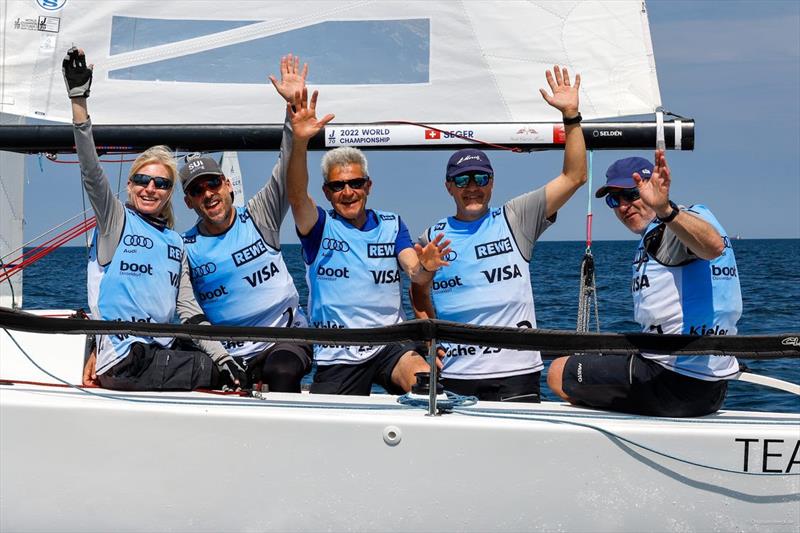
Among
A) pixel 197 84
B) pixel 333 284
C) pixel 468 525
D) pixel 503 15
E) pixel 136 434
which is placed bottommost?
pixel 468 525

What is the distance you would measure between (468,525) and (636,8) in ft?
7.97

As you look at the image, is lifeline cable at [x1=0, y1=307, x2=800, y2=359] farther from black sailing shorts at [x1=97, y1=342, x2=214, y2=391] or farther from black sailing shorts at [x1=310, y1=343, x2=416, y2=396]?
black sailing shorts at [x1=310, y1=343, x2=416, y2=396]

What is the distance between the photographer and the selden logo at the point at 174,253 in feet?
11.9

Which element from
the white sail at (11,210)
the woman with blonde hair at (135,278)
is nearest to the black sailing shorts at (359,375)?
the woman with blonde hair at (135,278)

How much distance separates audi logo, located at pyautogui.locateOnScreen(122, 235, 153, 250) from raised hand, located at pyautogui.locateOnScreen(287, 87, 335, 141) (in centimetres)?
64

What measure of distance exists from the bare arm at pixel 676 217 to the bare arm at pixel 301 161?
1.21 meters

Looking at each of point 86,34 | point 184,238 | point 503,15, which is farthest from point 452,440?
point 86,34

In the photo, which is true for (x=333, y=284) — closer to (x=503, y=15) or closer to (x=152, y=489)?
(x=152, y=489)

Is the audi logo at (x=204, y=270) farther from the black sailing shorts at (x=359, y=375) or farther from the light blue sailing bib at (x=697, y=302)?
the light blue sailing bib at (x=697, y=302)

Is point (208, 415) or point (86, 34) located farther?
point (86, 34)

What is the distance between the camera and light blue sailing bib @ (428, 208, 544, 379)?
11.6 ft

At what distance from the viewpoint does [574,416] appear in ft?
10.0

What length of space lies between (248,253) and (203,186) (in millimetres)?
298

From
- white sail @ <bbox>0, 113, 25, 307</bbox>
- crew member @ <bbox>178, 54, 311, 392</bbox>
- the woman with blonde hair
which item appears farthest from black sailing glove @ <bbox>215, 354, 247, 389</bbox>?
white sail @ <bbox>0, 113, 25, 307</bbox>
